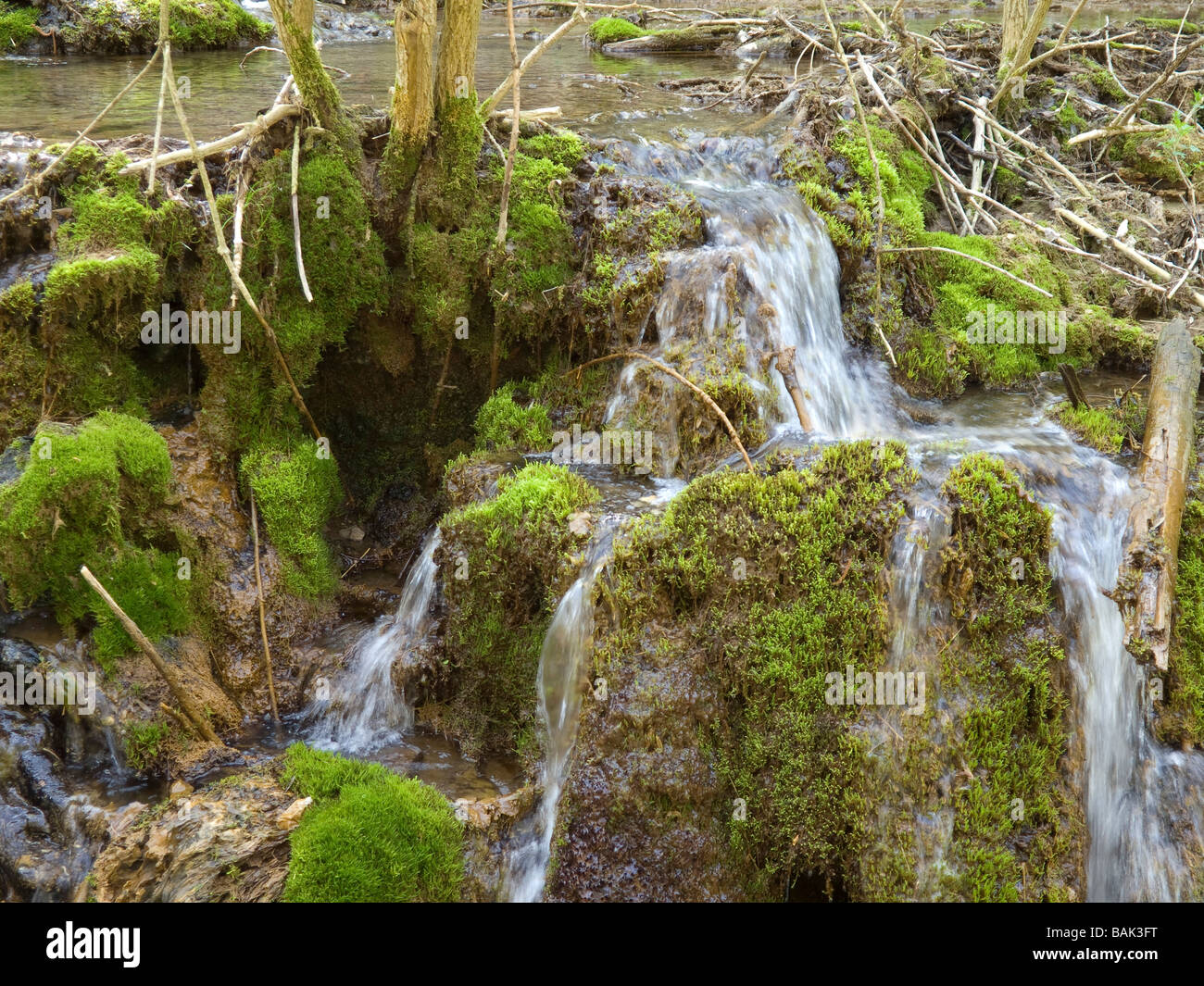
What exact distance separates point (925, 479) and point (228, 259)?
4.41 metres

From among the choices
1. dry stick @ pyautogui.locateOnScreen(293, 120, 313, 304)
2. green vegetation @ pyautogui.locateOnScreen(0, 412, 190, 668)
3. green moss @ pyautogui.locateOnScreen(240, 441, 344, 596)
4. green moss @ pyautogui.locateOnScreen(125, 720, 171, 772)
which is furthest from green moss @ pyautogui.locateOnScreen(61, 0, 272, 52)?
green moss @ pyautogui.locateOnScreen(125, 720, 171, 772)

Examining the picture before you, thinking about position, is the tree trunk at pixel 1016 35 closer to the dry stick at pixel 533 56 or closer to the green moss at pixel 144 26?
the dry stick at pixel 533 56

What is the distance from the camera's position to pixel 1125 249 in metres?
7.57

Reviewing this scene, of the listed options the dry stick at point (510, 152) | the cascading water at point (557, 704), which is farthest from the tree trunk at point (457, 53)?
the cascading water at point (557, 704)

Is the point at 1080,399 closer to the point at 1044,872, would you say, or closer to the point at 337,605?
the point at 1044,872

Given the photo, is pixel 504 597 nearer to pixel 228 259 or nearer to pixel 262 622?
pixel 262 622

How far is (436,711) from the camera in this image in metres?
5.73

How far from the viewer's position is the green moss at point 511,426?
21.7 feet

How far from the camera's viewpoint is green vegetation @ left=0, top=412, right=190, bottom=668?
504cm

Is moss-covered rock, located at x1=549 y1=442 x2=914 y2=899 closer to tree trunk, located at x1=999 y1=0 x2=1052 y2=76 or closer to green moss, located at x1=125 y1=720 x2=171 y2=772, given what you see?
green moss, located at x1=125 y1=720 x2=171 y2=772

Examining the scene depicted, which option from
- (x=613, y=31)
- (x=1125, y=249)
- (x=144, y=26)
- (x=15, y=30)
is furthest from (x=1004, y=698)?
(x=15, y=30)

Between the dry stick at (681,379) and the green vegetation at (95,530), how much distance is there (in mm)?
3082

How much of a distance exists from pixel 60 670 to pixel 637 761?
337cm

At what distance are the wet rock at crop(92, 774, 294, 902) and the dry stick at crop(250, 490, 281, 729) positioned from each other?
1.09 meters
